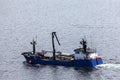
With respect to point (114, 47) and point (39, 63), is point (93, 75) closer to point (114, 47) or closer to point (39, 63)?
point (39, 63)

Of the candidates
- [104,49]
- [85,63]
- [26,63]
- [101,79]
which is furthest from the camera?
[104,49]

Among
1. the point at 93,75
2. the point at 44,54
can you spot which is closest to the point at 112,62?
the point at 93,75

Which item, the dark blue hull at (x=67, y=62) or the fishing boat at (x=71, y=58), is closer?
the fishing boat at (x=71, y=58)

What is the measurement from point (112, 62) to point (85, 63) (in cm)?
1054

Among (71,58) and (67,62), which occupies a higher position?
(71,58)

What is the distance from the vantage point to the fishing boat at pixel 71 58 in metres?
157

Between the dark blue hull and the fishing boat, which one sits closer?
the fishing boat

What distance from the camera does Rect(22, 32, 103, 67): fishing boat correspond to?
514ft

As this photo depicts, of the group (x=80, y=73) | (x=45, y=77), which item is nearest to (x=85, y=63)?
(x=80, y=73)

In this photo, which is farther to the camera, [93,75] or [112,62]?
[112,62]

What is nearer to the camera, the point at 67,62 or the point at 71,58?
the point at 67,62

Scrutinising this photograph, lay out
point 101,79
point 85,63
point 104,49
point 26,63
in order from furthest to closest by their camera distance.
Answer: point 104,49 < point 26,63 < point 85,63 < point 101,79

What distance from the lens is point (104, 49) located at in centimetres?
18400

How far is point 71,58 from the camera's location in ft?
538
